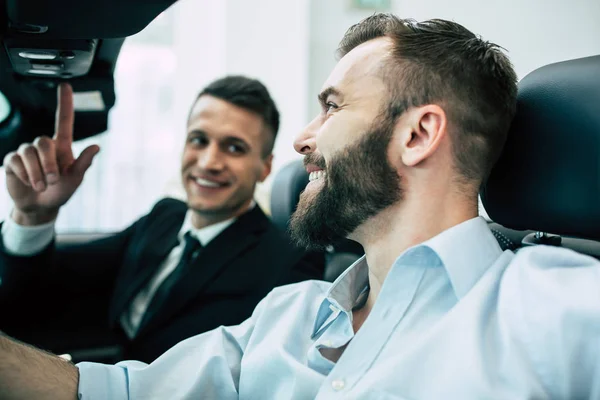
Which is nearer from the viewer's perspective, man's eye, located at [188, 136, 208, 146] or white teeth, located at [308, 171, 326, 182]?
white teeth, located at [308, 171, 326, 182]

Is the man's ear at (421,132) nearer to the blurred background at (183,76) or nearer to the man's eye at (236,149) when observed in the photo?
the man's eye at (236,149)

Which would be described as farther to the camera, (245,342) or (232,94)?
(232,94)

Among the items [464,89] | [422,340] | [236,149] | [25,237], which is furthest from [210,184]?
[422,340]

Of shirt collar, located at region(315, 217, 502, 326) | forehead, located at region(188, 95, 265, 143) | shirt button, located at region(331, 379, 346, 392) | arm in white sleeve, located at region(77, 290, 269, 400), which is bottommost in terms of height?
arm in white sleeve, located at region(77, 290, 269, 400)

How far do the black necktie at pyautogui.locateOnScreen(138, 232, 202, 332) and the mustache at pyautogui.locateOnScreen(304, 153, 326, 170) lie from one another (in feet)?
2.12

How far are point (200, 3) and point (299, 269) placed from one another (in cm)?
227

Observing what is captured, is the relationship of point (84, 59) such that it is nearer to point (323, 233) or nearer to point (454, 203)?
point (323, 233)

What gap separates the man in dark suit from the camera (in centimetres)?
143

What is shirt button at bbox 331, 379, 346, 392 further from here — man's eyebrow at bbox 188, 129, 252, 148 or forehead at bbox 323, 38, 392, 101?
man's eyebrow at bbox 188, 129, 252, 148

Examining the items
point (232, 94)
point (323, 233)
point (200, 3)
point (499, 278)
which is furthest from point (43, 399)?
point (200, 3)

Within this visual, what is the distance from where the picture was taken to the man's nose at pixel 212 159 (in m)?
1.64

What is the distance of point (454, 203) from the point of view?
2.99ft

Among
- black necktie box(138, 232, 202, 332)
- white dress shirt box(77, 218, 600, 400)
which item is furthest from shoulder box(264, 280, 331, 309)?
black necktie box(138, 232, 202, 332)

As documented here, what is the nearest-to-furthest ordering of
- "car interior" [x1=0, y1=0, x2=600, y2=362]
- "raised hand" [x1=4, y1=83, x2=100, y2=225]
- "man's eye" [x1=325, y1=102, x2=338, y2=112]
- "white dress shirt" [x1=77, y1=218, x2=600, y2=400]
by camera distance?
"white dress shirt" [x1=77, y1=218, x2=600, y2=400]
"car interior" [x1=0, y1=0, x2=600, y2=362]
"man's eye" [x1=325, y1=102, x2=338, y2=112]
"raised hand" [x1=4, y1=83, x2=100, y2=225]
